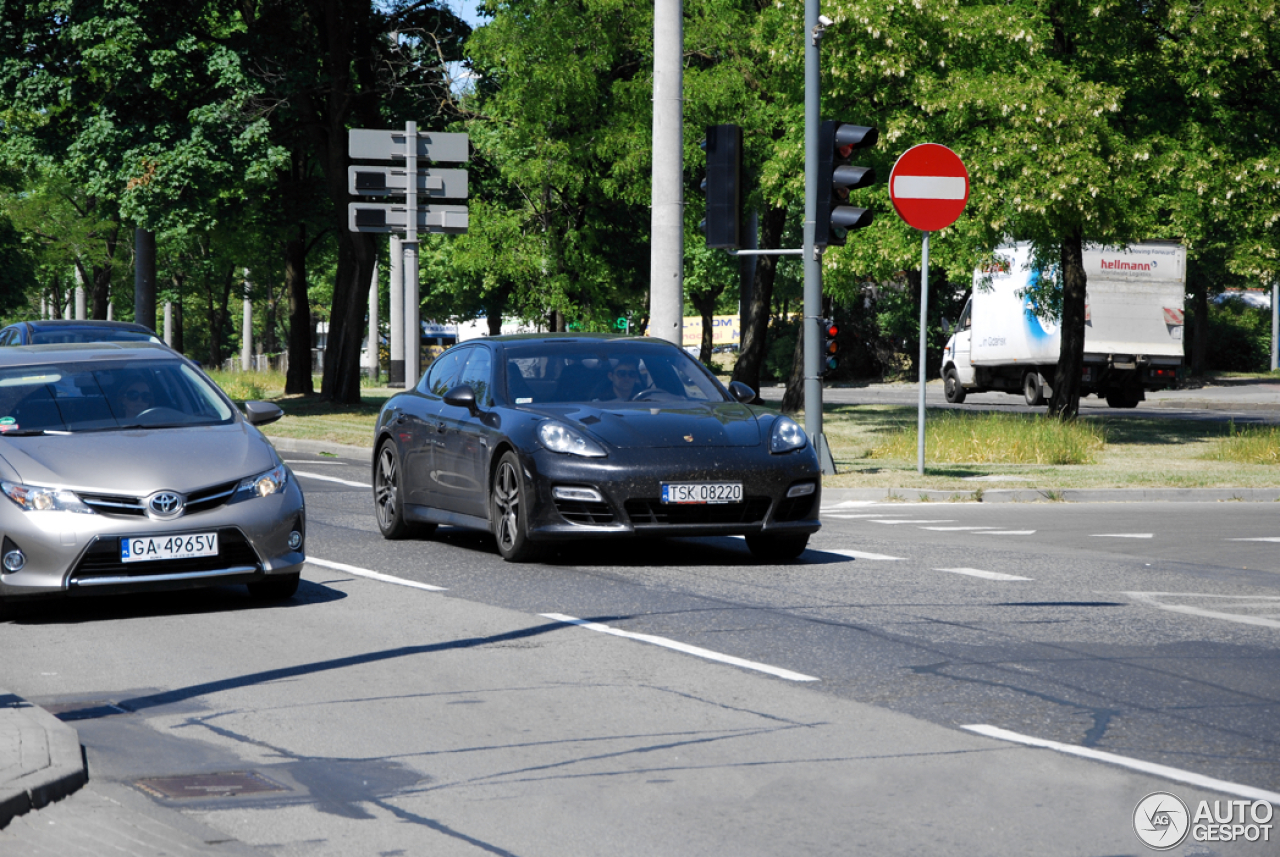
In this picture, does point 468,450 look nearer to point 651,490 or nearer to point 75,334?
point 651,490

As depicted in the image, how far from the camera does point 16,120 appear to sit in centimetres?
3584

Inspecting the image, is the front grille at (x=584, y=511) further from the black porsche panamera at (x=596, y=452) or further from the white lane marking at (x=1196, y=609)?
the white lane marking at (x=1196, y=609)

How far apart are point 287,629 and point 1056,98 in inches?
645

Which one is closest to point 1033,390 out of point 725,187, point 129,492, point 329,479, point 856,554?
point 329,479

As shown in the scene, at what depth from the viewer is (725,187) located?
1611 centimetres

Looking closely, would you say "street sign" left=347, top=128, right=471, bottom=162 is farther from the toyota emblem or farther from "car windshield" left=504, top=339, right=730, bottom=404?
the toyota emblem

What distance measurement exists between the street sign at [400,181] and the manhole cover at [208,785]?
48.7 ft

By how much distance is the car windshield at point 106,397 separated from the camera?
30.1 ft

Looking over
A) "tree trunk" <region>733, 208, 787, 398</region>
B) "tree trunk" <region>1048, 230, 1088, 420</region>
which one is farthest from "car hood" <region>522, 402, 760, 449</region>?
"tree trunk" <region>733, 208, 787, 398</region>

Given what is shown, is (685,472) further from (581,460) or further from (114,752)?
(114,752)

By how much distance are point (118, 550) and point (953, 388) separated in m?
35.7

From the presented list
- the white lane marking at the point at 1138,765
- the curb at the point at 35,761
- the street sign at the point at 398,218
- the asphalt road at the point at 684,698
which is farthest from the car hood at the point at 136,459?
the street sign at the point at 398,218

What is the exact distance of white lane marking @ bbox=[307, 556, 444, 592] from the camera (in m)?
9.77

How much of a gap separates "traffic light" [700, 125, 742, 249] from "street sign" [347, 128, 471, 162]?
14.9 ft
